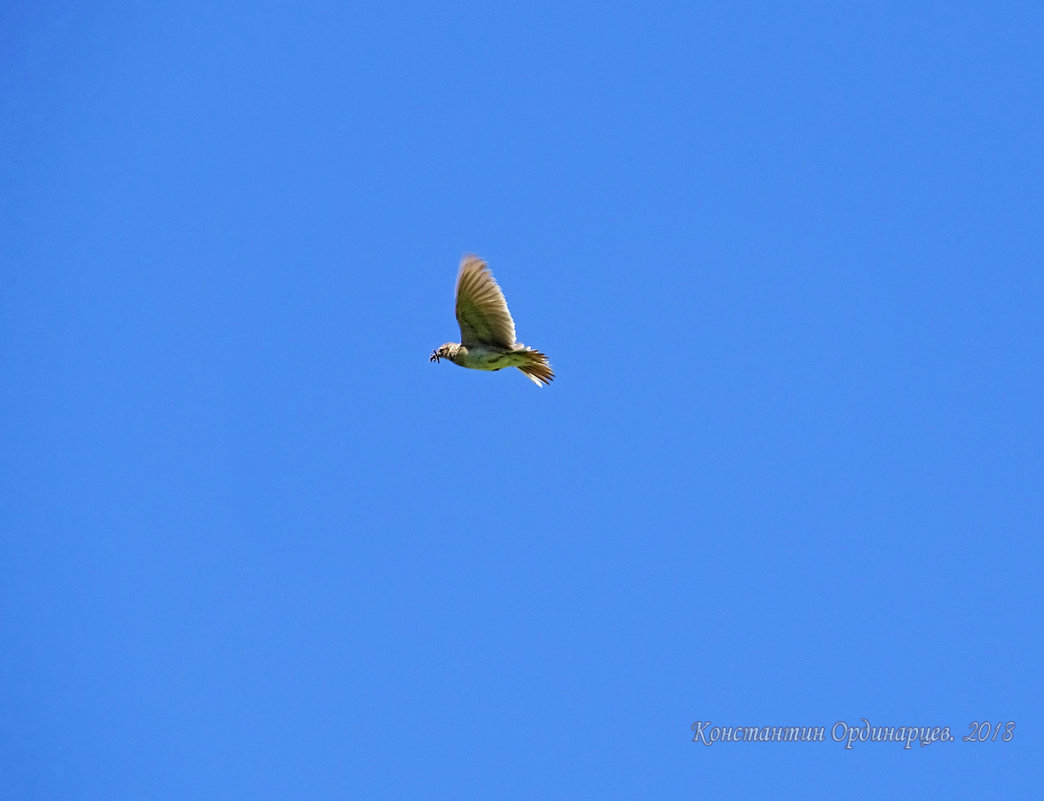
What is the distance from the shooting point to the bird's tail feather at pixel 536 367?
24016 mm

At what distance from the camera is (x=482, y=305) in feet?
77.9

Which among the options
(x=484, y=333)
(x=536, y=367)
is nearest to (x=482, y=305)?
(x=484, y=333)

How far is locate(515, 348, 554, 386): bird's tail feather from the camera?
78.8 feet

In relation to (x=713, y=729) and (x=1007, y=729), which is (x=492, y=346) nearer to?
(x=713, y=729)

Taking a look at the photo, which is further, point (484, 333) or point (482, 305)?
point (484, 333)

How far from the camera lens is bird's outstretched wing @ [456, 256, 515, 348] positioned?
77.2ft

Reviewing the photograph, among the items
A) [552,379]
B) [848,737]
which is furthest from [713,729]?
[552,379]

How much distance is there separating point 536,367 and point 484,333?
1086 millimetres

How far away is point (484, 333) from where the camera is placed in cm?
2433

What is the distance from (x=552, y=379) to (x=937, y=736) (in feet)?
29.7

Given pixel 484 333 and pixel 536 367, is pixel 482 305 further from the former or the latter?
pixel 536 367

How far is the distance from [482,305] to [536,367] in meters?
1.62

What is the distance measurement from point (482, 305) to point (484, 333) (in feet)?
2.40

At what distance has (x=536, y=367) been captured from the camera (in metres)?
24.7
